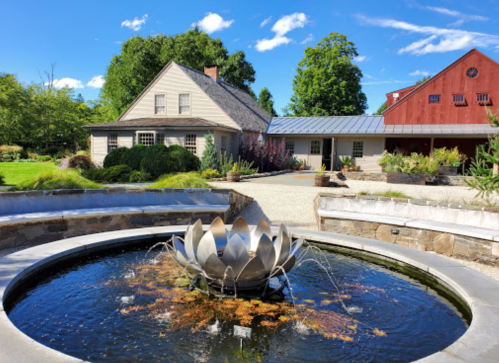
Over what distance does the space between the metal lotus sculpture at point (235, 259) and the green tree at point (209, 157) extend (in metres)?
14.8

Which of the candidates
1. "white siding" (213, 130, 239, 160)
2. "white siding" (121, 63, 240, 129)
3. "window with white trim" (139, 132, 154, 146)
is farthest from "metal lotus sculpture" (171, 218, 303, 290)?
"white siding" (121, 63, 240, 129)

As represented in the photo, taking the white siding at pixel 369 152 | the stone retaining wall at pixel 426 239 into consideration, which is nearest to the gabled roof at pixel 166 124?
the white siding at pixel 369 152

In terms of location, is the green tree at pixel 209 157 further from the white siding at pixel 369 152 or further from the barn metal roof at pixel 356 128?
the white siding at pixel 369 152

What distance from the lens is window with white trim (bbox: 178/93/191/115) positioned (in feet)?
75.3

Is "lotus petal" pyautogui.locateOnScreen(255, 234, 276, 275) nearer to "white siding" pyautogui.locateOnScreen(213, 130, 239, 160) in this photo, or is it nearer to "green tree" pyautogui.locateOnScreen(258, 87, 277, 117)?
"white siding" pyautogui.locateOnScreen(213, 130, 239, 160)

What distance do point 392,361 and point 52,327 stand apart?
275 centimetres

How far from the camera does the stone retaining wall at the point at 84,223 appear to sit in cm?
576

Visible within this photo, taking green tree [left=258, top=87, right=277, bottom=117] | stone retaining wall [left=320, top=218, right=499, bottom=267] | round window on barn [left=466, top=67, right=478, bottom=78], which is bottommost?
stone retaining wall [left=320, top=218, right=499, bottom=267]

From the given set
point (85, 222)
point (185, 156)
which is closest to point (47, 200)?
point (85, 222)

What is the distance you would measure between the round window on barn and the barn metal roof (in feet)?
9.72

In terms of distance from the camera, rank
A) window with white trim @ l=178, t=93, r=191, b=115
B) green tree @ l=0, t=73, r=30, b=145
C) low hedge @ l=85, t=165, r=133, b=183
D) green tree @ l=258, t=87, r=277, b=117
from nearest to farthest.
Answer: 1. low hedge @ l=85, t=165, r=133, b=183
2. window with white trim @ l=178, t=93, r=191, b=115
3. green tree @ l=0, t=73, r=30, b=145
4. green tree @ l=258, t=87, r=277, b=117

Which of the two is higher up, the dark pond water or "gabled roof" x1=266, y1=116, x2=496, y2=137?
"gabled roof" x1=266, y1=116, x2=496, y2=137

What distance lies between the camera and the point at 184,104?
75.8 feet

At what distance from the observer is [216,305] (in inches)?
141
